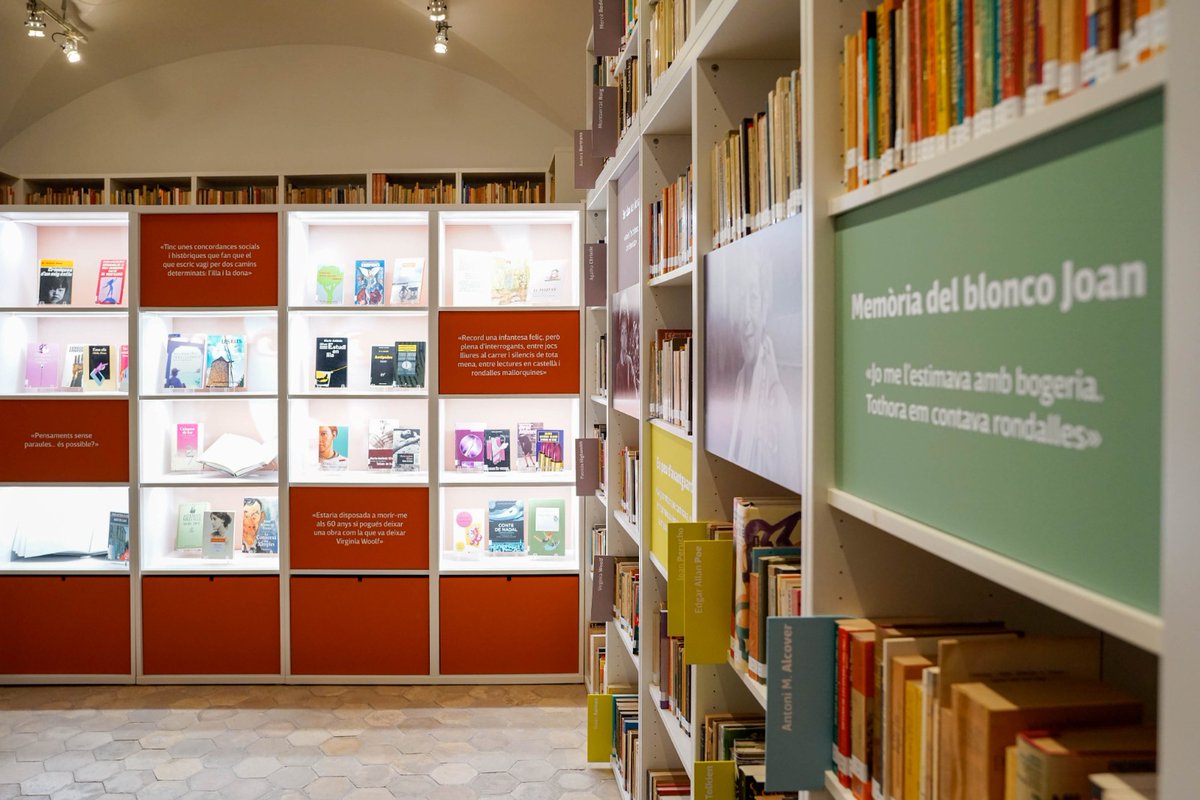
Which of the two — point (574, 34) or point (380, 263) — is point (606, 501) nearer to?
point (380, 263)

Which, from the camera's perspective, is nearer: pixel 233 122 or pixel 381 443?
pixel 381 443

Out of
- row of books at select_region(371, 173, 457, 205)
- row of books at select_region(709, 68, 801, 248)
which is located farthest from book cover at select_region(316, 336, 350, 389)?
row of books at select_region(709, 68, 801, 248)

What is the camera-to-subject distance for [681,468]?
221cm

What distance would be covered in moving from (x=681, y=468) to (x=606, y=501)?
1212 millimetres

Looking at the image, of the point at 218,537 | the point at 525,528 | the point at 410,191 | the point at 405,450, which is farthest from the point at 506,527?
the point at 410,191

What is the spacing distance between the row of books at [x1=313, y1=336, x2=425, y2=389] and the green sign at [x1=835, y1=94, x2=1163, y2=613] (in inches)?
140

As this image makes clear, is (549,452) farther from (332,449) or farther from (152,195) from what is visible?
(152,195)

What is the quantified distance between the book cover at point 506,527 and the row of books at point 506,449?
195mm

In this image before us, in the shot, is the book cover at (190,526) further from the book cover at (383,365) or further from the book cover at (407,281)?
the book cover at (407,281)

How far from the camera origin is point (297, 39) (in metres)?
6.30

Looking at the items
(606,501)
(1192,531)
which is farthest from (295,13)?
(1192,531)

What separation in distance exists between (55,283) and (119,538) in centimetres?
137

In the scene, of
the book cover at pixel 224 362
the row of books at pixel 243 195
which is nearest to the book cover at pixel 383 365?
the book cover at pixel 224 362

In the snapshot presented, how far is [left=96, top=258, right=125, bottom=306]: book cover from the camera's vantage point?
14.7 ft
